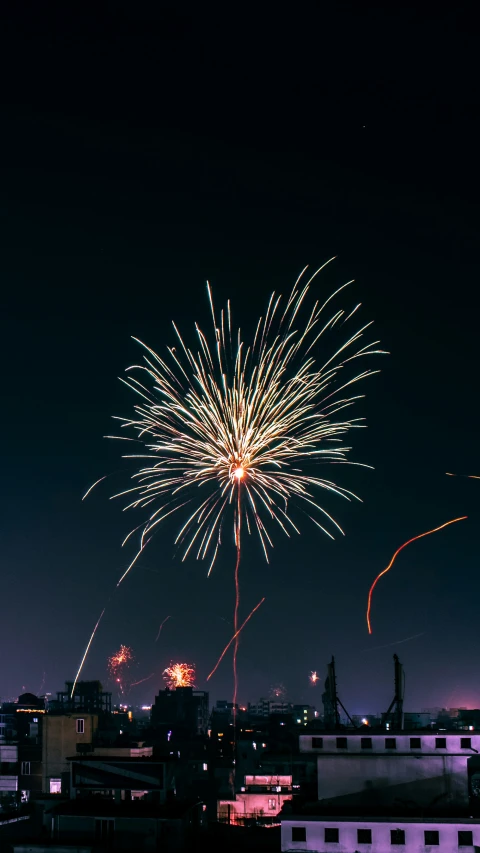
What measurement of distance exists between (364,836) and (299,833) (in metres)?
1.77

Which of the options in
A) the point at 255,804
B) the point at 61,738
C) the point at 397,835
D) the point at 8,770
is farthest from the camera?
the point at 8,770

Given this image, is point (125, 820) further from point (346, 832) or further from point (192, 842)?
point (346, 832)

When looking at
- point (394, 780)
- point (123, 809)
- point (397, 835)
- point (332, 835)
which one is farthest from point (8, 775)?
point (397, 835)

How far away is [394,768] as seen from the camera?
86.1 ft

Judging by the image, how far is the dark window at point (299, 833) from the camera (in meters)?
25.4

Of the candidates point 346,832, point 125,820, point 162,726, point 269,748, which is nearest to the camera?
point 346,832

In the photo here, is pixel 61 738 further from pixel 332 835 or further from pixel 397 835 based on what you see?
pixel 397 835

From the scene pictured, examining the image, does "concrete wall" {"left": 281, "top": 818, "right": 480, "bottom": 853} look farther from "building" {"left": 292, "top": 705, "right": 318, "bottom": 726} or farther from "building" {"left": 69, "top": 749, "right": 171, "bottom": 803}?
"building" {"left": 292, "top": 705, "right": 318, "bottom": 726}

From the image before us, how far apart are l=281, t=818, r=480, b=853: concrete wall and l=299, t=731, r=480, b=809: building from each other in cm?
97

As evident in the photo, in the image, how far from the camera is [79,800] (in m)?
29.1

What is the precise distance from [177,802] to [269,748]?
2898 centimetres

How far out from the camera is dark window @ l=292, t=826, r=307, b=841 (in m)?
25.4

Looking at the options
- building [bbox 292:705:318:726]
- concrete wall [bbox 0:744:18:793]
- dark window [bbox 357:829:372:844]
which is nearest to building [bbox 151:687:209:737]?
building [bbox 292:705:318:726]

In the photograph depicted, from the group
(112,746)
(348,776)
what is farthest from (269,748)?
(348,776)
